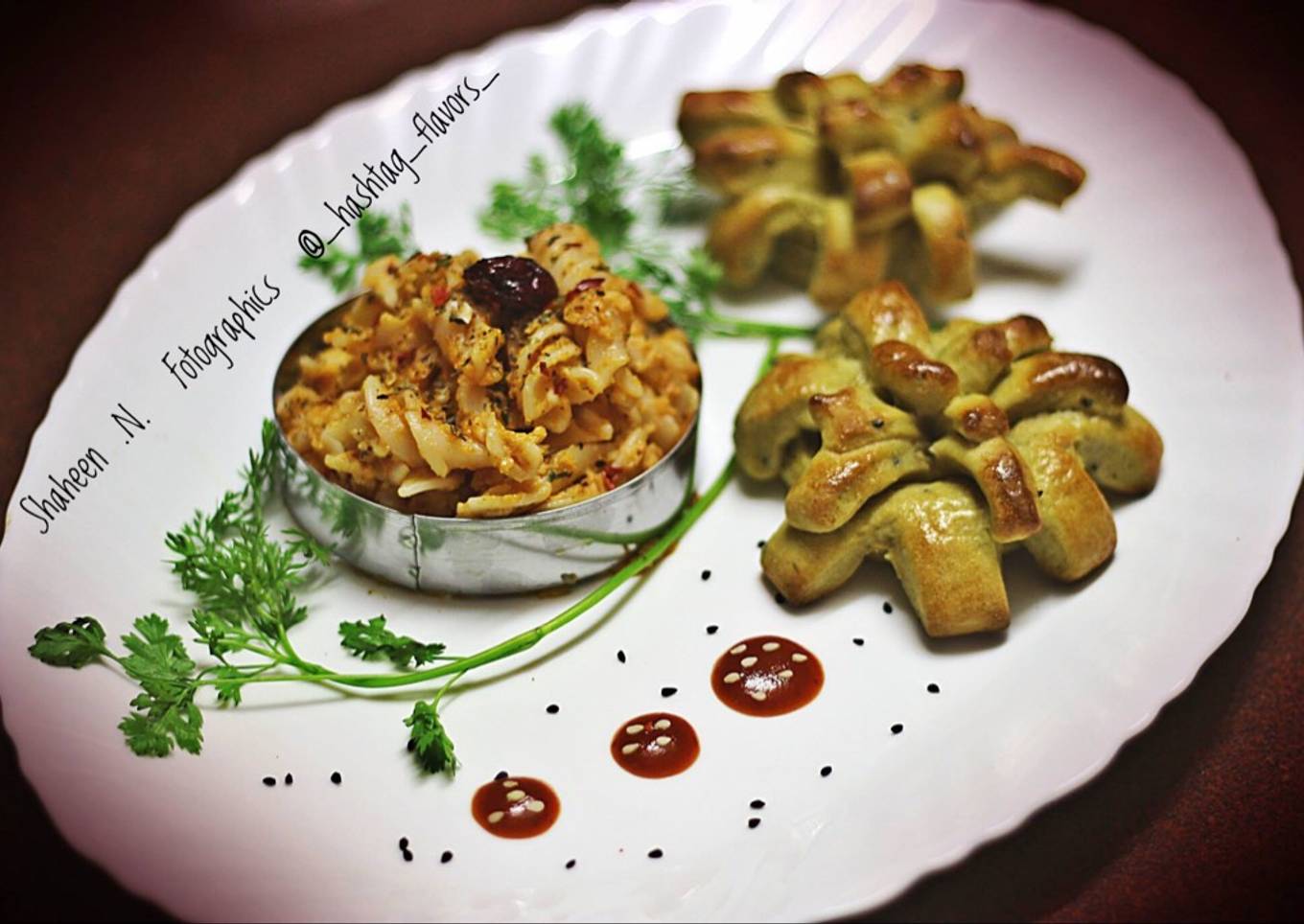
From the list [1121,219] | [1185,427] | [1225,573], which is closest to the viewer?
[1225,573]

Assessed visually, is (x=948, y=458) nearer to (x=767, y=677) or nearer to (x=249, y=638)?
(x=767, y=677)

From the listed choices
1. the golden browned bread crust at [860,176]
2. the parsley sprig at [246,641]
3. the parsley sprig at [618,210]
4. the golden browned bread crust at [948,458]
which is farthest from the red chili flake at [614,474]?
the golden browned bread crust at [860,176]

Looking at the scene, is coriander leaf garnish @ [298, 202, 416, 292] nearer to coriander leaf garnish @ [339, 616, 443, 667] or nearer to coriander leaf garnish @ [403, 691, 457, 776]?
coriander leaf garnish @ [339, 616, 443, 667]

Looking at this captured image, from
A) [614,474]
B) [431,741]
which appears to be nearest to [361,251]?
[614,474]

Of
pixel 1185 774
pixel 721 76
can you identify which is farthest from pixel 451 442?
pixel 721 76

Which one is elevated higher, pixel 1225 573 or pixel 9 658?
pixel 9 658

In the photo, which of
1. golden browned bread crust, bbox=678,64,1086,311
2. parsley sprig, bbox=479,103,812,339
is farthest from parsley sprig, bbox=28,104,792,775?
golden browned bread crust, bbox=678,64,1086,311

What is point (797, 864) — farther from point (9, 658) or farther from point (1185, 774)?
point (9, 658)
